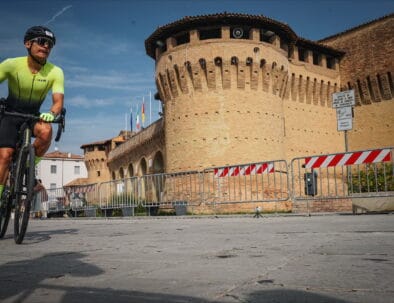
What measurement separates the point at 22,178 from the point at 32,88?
91cm

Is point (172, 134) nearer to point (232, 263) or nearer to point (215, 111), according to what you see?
point (215, 111)

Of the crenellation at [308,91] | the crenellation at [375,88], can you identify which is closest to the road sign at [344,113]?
the crenellation at [308,91]

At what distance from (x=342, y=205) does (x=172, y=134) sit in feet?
40.8

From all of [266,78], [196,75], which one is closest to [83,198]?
[196,75]

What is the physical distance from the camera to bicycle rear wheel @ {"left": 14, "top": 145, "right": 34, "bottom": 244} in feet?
12.9

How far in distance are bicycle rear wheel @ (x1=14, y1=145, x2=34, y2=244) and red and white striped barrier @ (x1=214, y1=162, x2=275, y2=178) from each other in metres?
7.10

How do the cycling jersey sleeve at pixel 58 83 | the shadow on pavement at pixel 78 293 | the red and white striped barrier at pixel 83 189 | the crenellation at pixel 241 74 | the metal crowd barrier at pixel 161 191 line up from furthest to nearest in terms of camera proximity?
1. the crenellation at pixel 241 74
2. the red and white striped barrier at pixel 83 189
3. the metal crowd barrier at pixel 161 191
4. the cycling jersey sleeve at pixel 58 83
5. the shadow on pavement at pixel 78 293

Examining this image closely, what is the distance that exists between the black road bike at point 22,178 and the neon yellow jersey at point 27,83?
0.15 m

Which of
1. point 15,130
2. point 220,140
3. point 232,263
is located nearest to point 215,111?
point 220,140

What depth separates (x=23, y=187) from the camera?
4125mm

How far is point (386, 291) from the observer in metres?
1.60

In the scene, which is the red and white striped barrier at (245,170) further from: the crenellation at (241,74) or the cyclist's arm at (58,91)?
the crenellation at (241,74)

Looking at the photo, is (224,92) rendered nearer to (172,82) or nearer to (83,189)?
(172,82)

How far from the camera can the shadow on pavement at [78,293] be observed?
154cm
